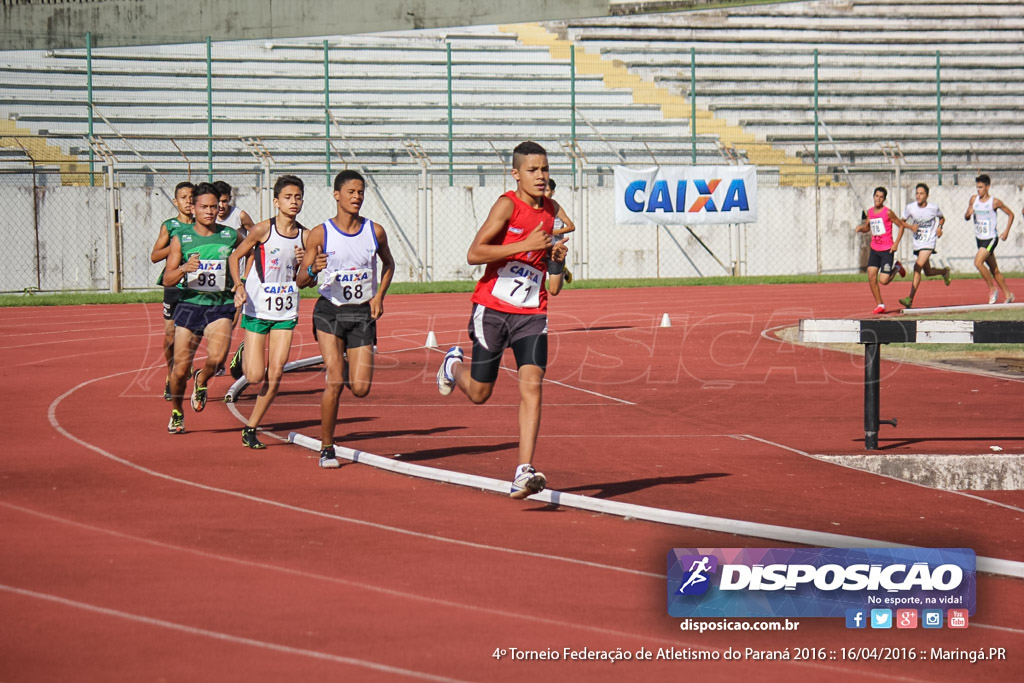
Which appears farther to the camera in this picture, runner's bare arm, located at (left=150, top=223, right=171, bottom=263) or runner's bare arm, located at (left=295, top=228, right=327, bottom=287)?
runner's bare arm, located at (left=150, top=223, right=171, bottom=263)

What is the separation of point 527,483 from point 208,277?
4920 millimetres

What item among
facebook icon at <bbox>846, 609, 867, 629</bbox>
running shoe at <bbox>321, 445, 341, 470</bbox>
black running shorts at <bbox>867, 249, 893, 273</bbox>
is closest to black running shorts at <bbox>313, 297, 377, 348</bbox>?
running shoe at <bbox>321, 445, 341, 470</bbox>

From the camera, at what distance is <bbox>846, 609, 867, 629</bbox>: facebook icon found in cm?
525

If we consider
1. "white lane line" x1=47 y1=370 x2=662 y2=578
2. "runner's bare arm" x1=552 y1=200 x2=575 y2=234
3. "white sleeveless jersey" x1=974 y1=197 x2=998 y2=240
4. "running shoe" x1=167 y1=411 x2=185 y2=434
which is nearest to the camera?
"white lane line" x1=47 y1=370 x2=662 y2=578

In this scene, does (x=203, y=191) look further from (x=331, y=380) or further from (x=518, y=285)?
(x=518, y=285)

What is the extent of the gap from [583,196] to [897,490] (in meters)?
24.7

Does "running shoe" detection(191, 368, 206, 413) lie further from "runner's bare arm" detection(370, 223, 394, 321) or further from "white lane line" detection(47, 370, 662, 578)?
"runner's bare arm" detection(370, 223, 394, 321)

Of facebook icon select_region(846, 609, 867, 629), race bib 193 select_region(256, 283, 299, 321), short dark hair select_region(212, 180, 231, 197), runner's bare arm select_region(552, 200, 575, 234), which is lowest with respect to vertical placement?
facebook icon select_region(846, 609, 867, 629)

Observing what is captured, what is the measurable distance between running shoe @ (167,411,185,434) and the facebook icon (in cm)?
668

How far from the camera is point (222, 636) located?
5.12 m

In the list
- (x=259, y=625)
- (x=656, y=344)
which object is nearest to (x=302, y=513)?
(x=259, y=625)

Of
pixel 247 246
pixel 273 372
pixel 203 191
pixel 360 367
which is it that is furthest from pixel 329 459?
pixel 203 191

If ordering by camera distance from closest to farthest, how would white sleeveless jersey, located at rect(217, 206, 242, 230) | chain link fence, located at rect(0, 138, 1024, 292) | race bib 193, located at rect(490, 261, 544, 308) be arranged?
1. race bib 193, located at rect(490, 261, 544, 308)
2. white sleeveless jersey, located at rect(217, 206, 242, 230)
3. chain link fence, located at rect(0, 138, 1024, 292)

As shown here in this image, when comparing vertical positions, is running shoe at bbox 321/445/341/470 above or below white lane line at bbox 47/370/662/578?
above
